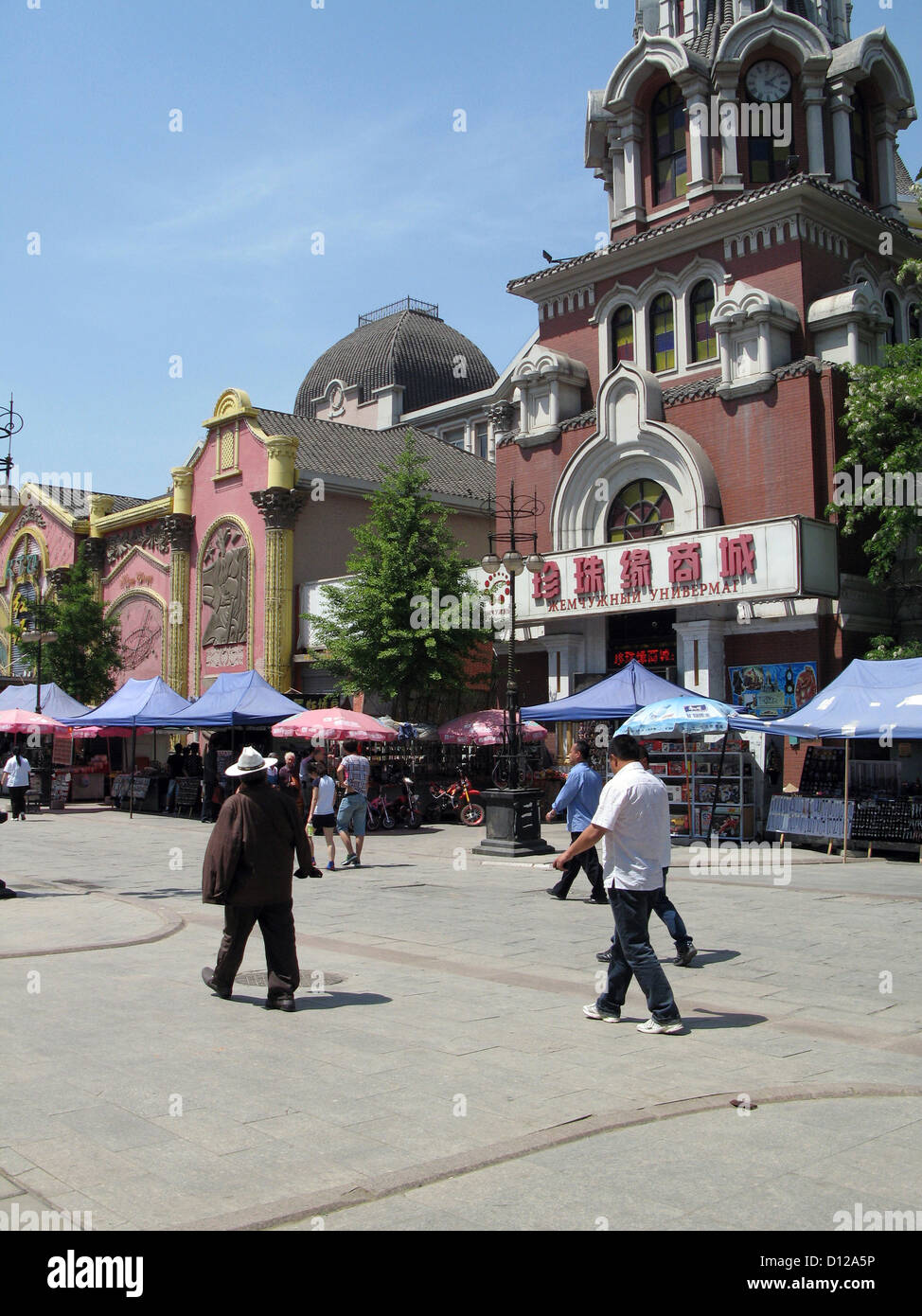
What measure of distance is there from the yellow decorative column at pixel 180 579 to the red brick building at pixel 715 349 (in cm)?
1222

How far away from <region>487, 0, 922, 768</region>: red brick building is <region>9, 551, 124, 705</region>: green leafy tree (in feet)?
54.5

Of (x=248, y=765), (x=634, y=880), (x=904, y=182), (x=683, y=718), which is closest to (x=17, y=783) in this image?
(x=683, y=718)

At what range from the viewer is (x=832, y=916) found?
1173cm

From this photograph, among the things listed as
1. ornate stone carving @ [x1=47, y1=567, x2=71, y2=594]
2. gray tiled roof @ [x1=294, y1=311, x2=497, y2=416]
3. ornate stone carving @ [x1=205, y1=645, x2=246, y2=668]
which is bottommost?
ornate stone carving @ [x1=205, y1=645, x2=246, y2=668]

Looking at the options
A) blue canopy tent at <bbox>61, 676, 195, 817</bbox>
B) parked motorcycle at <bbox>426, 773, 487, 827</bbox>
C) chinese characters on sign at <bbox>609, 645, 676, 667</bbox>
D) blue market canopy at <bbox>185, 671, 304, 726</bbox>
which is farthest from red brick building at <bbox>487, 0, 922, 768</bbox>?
blue canopy tent at <bbox>61, 676, 195, 817</bbox>

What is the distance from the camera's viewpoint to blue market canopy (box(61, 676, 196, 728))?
26.9 metres

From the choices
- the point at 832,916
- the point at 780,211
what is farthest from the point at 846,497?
the point at 832,916

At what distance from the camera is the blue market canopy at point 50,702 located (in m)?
31.5

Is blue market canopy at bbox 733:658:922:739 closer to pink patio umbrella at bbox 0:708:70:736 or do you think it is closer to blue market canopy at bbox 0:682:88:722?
pink patio umbrella at bbox 0:708:70:736

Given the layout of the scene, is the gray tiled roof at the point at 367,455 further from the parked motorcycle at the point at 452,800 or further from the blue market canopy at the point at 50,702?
the parked motorcycle at the point at 452,800

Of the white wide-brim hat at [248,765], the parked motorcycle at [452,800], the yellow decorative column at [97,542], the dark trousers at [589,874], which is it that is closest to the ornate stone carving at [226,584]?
the yellow decorative column at [97,542]

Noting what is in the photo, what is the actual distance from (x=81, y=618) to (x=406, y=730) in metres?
17.0
